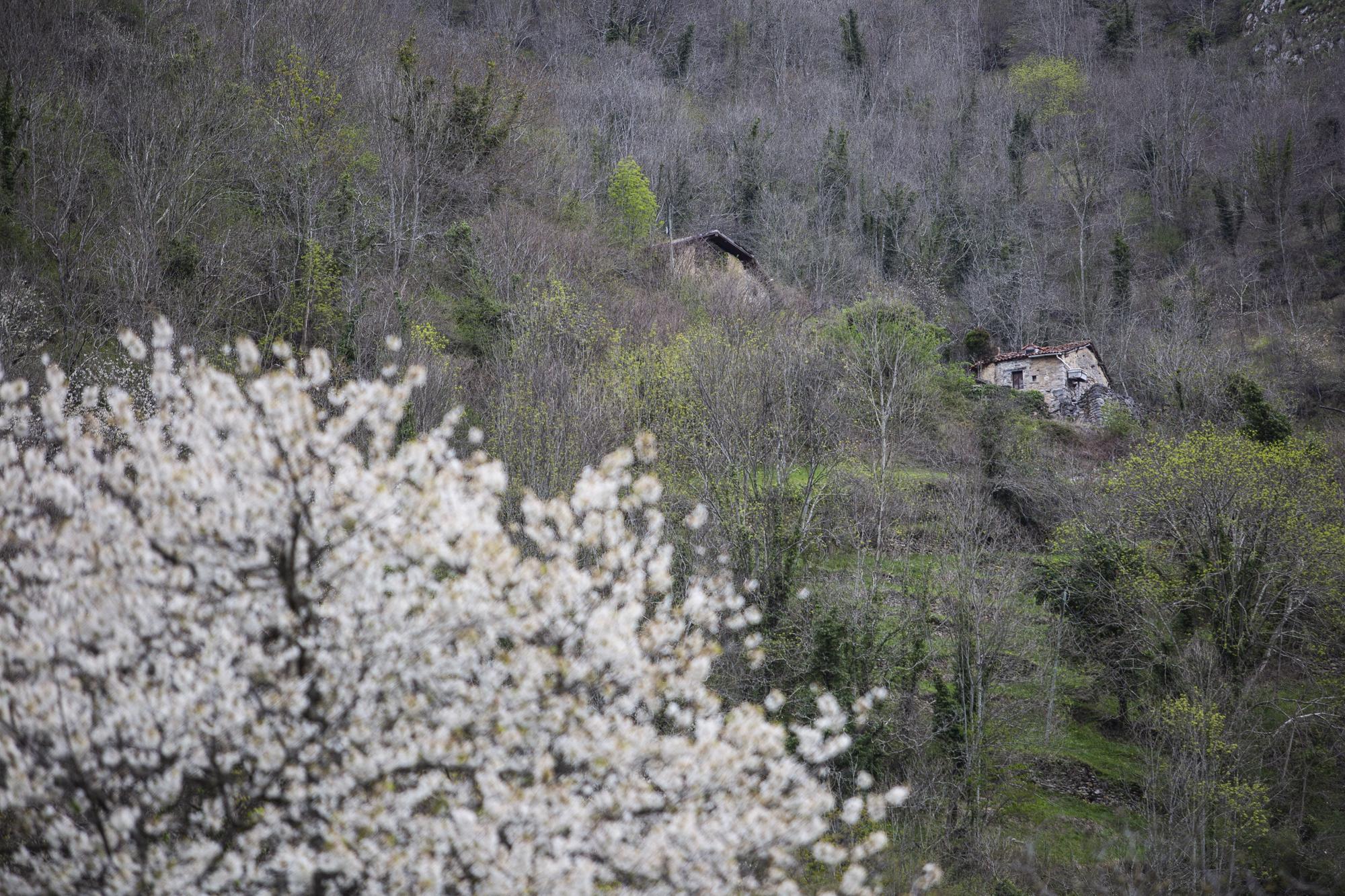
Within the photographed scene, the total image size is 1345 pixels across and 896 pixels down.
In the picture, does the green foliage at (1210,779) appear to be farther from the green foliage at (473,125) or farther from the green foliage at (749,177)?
the green foliage at (749,177)

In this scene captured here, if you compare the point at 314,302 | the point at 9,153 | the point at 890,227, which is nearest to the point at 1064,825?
the point at 314,302

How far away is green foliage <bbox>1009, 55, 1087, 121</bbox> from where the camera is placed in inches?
2618

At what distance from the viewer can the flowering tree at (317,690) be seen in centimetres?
501

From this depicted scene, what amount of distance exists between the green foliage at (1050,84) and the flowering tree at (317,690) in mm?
71390

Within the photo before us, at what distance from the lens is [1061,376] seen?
3969 centimetres

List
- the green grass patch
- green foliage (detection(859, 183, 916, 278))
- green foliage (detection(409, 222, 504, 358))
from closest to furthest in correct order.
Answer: the green grass patch < green foliage (detection(409, 222, 504, 358)) < green foliage (detection(859, 183, 916, 278))

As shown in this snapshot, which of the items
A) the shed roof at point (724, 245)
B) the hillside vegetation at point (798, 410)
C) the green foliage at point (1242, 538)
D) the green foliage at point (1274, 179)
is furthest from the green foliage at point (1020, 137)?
the green foliage at point (1242, 538)

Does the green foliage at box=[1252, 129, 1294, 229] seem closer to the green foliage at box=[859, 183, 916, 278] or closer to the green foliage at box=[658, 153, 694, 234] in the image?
the green foliage at box=[859, 183, 916, 278]

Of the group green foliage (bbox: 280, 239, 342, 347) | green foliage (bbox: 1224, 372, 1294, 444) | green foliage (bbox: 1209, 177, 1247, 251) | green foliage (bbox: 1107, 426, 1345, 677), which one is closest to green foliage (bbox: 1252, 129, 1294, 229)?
green foliage (bbox: 1209, 177, 1247, 251)

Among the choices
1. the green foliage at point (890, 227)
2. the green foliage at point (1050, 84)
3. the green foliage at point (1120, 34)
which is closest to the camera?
the green foliage at point (890, 227)

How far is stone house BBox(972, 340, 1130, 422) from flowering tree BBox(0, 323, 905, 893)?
35861mm

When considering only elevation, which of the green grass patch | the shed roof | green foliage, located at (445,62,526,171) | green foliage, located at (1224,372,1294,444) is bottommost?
the green grass patch

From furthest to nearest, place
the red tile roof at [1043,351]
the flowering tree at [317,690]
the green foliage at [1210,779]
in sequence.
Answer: the red tile roof at [1043,351] → the green foliage at [1210,779] → the flowering tree at [317,690]

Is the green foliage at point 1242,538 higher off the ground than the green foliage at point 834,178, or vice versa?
the green foliage at point 834,178
